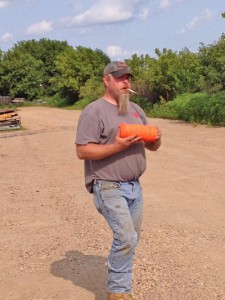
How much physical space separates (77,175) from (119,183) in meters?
6.88

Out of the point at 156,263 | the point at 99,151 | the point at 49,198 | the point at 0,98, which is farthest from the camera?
the point at 0,98

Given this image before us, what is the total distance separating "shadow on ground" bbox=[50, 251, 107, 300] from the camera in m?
4.62

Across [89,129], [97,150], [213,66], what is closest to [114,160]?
[97,150]

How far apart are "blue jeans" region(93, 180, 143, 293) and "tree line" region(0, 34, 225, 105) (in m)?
17.1

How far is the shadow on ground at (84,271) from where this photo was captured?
15.2 ft

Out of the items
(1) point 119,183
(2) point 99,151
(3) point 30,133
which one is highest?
(2) point 99,151

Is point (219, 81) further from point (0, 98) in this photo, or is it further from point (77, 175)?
point (0, 98)

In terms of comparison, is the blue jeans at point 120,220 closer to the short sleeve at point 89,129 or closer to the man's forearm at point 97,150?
the man's forearm at point 97,150

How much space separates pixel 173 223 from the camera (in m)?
6.58

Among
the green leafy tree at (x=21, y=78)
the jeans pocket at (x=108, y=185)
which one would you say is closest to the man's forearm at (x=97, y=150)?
the jeans pocket at (x=108, y=185)

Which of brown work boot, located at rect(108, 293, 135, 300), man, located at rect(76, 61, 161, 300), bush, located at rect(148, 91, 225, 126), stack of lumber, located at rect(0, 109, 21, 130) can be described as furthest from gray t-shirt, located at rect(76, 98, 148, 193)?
stack of lumber, located at rect(0, 109, 21, 130)

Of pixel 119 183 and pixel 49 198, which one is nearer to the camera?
pixel 119 183

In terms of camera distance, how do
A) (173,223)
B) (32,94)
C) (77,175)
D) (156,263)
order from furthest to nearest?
(32,94)
(77,175)
(173,223)
(156,263)

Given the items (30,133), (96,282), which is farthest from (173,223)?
(30,133)
